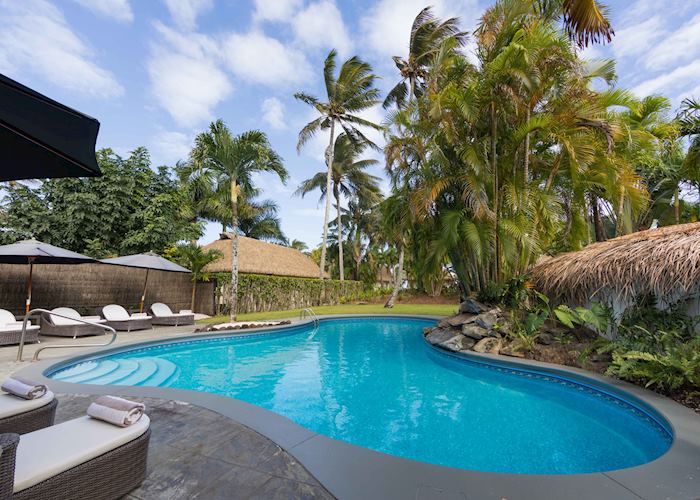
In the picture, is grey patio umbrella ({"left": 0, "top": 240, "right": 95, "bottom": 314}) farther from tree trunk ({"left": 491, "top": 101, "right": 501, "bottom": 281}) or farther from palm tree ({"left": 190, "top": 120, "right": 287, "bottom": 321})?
tree trunk ({"left": 491, "top": 101, "right": 501, "bottom": 281})

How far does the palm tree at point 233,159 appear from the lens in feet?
41.7

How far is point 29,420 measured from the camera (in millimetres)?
2549

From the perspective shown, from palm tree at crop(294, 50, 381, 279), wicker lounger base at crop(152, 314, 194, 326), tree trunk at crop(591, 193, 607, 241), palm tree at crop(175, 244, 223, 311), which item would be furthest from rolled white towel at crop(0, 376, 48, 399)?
palm tree at crop(294, 50, 381, 279)

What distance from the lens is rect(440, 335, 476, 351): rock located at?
8398mm

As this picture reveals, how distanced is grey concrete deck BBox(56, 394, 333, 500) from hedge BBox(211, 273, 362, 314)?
532 inches

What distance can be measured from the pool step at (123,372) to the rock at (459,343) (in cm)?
633

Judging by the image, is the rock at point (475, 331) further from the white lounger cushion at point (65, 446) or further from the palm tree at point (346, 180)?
the palm tree at point (346, 180)

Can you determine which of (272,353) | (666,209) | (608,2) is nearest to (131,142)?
(272,353)

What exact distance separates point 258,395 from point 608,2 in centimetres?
1000

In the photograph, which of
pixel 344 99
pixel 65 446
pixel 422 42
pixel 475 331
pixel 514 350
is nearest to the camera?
pixel 65 446

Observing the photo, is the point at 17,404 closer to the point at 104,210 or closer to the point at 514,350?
the point at 514,350

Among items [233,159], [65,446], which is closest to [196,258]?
[233,159]

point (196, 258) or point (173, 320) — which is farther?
point (196, 258)

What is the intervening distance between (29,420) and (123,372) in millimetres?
4728
